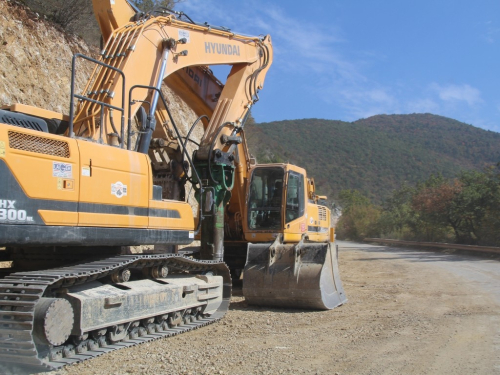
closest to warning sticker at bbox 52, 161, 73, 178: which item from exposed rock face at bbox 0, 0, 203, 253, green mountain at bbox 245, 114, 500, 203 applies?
exposed rock face at bbox 0, 0, 203, 253

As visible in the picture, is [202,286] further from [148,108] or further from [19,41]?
[19,41]

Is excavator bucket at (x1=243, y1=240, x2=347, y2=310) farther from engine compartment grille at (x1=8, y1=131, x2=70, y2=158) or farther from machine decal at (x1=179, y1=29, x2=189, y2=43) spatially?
engine compartment grille at (x1=8, y1=131, x2=70, y2=158)

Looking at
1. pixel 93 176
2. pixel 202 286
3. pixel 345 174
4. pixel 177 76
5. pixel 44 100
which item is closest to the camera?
pixel 93 176

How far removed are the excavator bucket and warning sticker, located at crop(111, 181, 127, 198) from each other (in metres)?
3.72

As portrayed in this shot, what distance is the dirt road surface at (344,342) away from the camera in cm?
509

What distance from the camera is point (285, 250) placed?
29.8 ft

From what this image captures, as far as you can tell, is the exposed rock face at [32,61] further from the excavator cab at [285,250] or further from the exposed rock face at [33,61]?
the excavator cab at [285,250]

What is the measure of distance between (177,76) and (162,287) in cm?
460

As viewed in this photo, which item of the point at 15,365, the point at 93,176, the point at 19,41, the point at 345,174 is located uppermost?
the point at 345,174

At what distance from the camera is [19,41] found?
14.4 metres

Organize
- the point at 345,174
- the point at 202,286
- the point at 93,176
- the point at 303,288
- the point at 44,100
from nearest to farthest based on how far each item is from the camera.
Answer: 1. the point at 93,176
2. the point at 202,286
3. the point at 303,288
4. the point at 44,100
5. the point at 345,174

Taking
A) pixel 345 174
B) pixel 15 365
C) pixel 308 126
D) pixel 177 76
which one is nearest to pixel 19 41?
pixel 177 76

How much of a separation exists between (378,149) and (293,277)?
9693 centimetres

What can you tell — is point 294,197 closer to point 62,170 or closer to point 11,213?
point 62,170
